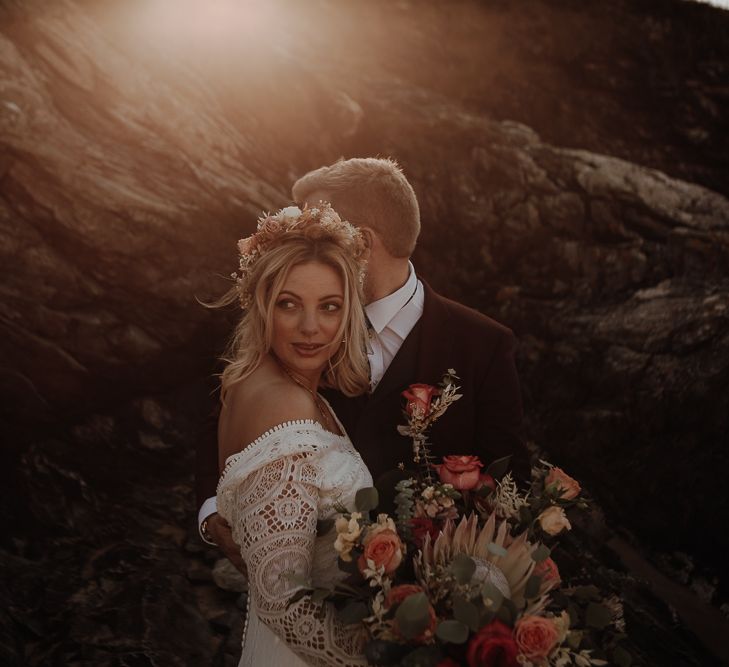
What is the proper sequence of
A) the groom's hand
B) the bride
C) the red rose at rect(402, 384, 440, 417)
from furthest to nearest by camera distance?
the groom's hand, the red rose at rect(402, 384, 440, 417), the bride

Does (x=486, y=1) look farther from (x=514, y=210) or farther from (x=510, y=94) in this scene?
(x=514, y=210)

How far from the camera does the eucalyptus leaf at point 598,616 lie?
2057 millimetres

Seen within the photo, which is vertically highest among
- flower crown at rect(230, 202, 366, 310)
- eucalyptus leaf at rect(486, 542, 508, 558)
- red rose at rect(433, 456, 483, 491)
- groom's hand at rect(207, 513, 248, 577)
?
flower crown at rect(230, 202, 366, 310)

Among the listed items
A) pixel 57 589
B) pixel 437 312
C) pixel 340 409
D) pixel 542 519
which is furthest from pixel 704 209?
pixel 57 589

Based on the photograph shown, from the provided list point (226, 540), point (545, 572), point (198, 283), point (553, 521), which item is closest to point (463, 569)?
point (545, 572)

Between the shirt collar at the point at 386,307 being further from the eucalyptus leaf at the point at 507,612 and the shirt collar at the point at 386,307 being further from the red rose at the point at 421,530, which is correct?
the eucalyptus leaf at the point at 507,612

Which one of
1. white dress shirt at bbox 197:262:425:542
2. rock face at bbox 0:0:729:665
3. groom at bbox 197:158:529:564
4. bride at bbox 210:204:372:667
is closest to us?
bride at bbox 210:204:372:667

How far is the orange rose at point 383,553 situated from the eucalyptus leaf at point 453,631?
0.21 meters

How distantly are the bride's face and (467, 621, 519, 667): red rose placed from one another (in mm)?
1226

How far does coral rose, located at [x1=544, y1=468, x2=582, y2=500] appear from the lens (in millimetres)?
2280

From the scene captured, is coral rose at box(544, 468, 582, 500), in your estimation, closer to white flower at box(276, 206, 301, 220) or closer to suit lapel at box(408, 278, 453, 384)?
suit lapel at box(408, 278, 453, 384)

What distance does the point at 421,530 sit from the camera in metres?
2.04

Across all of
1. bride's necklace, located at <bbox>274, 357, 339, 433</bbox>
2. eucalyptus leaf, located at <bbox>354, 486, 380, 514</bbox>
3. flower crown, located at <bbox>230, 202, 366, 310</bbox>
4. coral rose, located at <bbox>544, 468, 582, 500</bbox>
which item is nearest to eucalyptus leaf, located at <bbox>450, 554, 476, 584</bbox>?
eucalyptus leaf, located at <bbox>354, 486, 380, 514</bbox>

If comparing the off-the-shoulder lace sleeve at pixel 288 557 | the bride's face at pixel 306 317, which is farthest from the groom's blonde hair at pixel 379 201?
the off-the-shoulder lace sleeve at pixel 288 557
